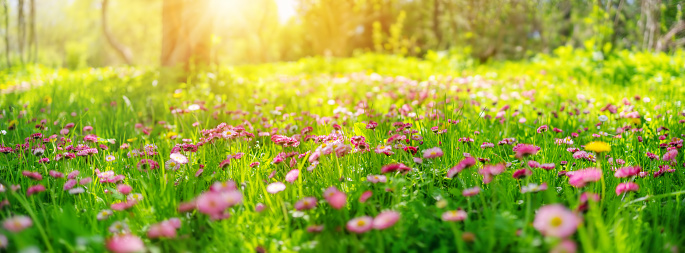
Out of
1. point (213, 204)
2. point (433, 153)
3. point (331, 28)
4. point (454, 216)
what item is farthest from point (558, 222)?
point (331, 28)

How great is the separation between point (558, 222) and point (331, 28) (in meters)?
24.1

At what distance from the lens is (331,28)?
2430 centimetres

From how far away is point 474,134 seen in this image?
251 centimetres

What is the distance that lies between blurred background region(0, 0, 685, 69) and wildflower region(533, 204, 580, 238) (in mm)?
5431

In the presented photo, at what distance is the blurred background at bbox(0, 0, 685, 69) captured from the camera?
7.23 m

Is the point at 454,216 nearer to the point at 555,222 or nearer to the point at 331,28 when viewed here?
the point at 555,222

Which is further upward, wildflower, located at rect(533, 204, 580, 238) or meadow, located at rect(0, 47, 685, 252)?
wildflower, located at rect(533, 204, 580, 238)

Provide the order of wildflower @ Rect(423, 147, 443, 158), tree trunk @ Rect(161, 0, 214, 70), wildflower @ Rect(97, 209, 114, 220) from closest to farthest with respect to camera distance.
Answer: wildflower @ Rect(97, 209, 114, 220) → wildflower @ Rect(423, 147, 443, 158) → tree trunk @ Rect(161, 0, 214, 70)

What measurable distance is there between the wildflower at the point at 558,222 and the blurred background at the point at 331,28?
5.43 metres

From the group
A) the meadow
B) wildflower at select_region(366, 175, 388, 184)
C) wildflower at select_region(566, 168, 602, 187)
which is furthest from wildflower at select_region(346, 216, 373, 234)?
wildflower at select_region(566, 168, 602, 187)

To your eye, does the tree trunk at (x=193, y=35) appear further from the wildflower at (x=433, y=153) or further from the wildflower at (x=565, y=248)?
the wildflower at (x=565, y=248)

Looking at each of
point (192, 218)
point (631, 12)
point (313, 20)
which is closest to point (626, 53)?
point (192, 218)

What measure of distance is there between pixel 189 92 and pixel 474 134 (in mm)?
3424

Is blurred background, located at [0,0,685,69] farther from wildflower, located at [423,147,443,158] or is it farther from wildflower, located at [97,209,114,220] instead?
wildflower, located at [423,147,443,158]
